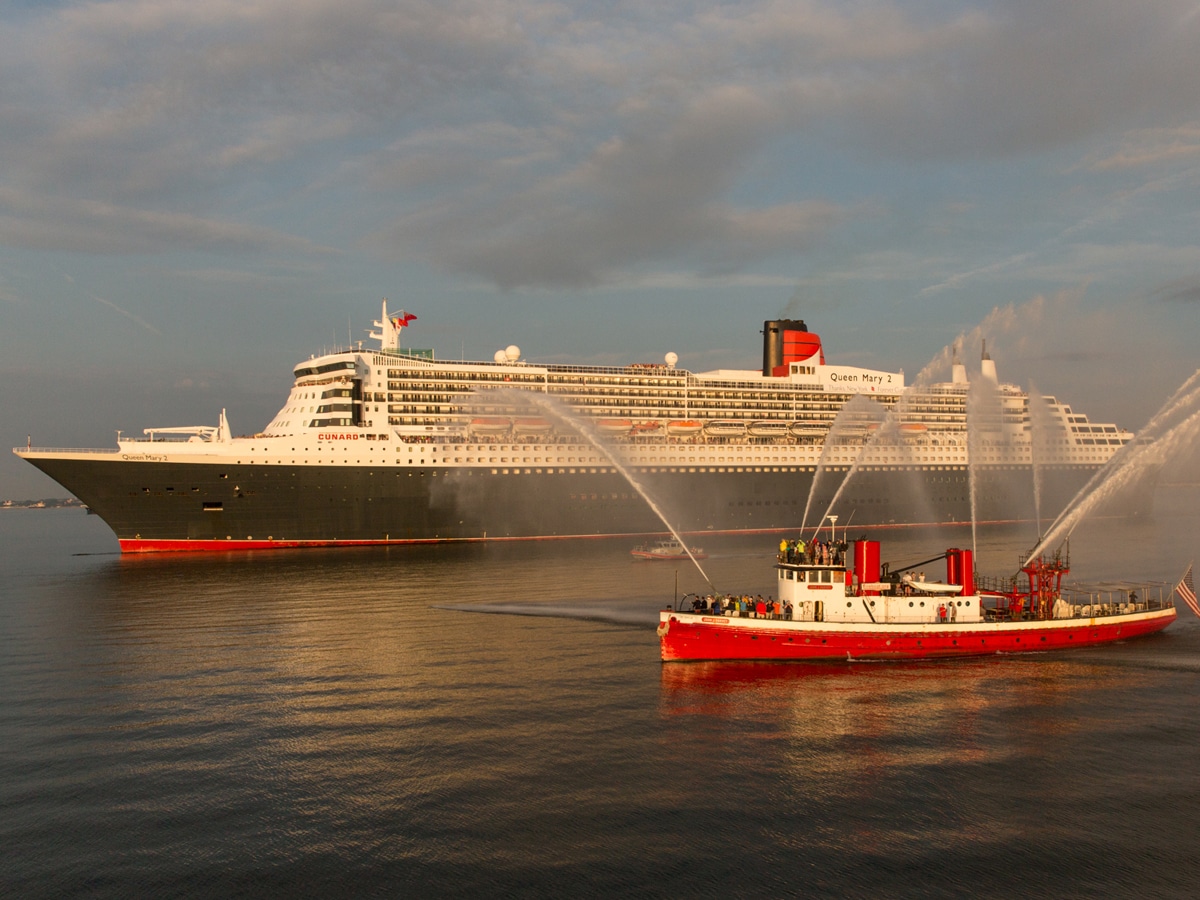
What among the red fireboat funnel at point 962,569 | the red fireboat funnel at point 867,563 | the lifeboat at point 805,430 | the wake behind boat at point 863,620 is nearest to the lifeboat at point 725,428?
the lifeboat at point 805,430

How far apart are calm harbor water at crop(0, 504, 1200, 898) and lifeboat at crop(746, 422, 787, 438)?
43.1m

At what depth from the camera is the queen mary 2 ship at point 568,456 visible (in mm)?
60562

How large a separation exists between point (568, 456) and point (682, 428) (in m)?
11.5

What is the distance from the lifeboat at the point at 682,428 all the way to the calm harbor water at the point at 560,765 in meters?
40.1

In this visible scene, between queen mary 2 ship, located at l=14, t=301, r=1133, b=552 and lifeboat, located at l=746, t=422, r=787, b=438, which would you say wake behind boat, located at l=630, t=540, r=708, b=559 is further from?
lifeboat, located at l=746, t=422, r=787, b=438

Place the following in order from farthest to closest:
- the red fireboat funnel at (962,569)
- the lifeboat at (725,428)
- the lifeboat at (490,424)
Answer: the lifeboat at (725,428)
the lifeboat at (490,424)
the red fireboat funnel at (962,569)

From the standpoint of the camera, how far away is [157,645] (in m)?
31.6

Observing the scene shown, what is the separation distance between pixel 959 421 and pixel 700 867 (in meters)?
77.6

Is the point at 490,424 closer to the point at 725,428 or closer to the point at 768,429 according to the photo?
the point at 725,428

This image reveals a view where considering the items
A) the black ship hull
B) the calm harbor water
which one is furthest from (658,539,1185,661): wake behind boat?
the black ship hull

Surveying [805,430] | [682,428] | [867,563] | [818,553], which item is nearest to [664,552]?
[682,428]

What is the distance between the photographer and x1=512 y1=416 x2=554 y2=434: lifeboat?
68812 mm

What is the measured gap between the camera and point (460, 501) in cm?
6600

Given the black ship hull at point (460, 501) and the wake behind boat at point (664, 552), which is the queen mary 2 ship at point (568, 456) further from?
the wake behind boat at point (664, 552)
